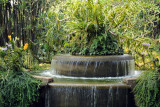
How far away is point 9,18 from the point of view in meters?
10.2

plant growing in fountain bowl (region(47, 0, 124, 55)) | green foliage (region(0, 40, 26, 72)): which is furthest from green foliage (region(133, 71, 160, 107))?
green foliage (region(0, 40, 26, 72))

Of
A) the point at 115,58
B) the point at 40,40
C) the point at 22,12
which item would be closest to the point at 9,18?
the point at 22,12

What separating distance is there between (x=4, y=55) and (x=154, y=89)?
134 inches

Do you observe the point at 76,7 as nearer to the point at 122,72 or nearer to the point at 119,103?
the point at 122,72

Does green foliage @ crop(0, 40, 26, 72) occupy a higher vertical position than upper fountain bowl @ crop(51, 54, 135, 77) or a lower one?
higher

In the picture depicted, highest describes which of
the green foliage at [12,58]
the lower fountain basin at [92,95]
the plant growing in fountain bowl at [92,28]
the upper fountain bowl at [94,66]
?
the plant growing in fountain bowl at [92,28]

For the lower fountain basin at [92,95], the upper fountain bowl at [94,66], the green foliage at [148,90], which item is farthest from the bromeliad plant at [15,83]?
the green foliage at [148,90]

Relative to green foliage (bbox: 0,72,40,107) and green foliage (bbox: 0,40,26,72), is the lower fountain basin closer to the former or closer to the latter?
green foliage (bbox: 0,72,40,107)

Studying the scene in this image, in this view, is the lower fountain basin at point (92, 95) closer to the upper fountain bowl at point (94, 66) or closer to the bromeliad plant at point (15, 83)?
the bromeliad plant at point (15, 83)

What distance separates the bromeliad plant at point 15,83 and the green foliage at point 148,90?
2245 millimetres

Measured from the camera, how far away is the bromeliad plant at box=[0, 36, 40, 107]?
443 cm

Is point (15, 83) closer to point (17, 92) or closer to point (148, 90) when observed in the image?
point (17, 92)

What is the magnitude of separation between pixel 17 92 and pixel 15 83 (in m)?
0.20

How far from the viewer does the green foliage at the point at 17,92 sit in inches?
174
